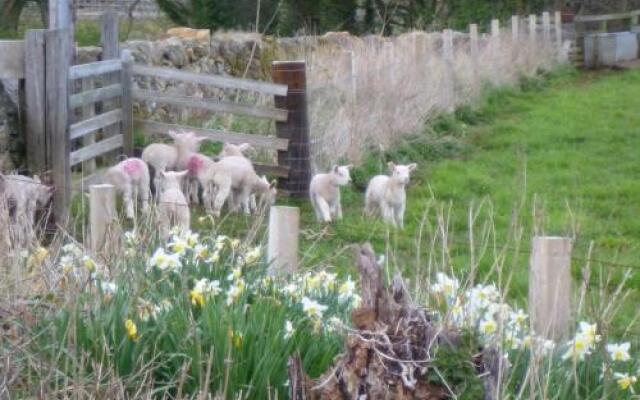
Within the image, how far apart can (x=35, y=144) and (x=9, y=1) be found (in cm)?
1892

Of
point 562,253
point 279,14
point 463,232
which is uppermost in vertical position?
point 279,14

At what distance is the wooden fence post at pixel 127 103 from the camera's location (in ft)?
44.6

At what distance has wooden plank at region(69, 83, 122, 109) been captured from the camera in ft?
38.9

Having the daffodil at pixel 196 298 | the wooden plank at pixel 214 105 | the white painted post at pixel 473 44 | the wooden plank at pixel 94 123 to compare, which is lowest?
the daffodil at pixel 196 298

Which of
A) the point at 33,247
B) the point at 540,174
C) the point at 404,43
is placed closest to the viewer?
the point at 33,247

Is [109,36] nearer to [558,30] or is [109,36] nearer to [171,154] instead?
[171,154]

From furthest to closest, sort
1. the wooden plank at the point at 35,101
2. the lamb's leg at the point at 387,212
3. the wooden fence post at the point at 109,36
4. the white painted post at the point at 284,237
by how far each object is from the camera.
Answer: the wooden fence post at the point at 109,36 < the lamb's leg at the point at 387,212 < the wooden plank at the point at 35,101 < the white painted post at the point at 284,237

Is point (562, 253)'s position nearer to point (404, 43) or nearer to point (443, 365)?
point (443, 365)

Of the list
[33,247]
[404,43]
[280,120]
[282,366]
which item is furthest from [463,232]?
[404,43]

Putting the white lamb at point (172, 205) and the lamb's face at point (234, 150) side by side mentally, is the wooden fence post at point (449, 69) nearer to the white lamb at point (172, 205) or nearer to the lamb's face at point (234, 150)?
the lamb's face at point (234, 150)

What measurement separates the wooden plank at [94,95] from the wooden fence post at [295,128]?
5.58 ft

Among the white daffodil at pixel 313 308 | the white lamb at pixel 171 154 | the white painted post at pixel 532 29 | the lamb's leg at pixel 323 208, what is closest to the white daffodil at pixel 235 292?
the white daffodil at pixel 313 308

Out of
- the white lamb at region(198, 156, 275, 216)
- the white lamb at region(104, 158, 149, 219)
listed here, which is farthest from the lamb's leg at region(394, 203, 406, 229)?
the white lamb at region(104, 158, 149, 219)

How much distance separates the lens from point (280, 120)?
13062 mm
